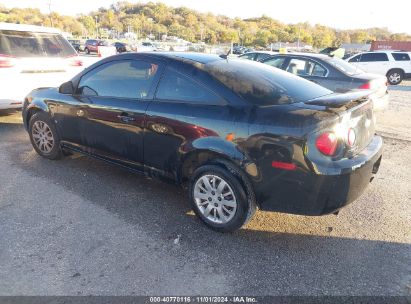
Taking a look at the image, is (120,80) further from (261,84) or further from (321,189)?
(321,189)

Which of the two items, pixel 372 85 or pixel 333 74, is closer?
pixel 372 85

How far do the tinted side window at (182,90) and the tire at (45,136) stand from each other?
1.98 metres

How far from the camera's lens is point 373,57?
18312 mm

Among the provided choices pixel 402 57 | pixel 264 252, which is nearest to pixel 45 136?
pixel 264 252

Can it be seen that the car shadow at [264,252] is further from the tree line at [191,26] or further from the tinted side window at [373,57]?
the tree line at [191,26]

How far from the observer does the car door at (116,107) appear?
3629 mm

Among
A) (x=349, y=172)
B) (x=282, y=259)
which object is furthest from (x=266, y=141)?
(x=282, y=259)

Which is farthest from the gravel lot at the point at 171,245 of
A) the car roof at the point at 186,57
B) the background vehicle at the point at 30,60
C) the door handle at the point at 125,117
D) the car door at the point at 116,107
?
the background vehicle at the point at 30,60

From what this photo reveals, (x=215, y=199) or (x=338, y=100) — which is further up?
(x=338, y=100)

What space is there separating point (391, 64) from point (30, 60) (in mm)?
17492

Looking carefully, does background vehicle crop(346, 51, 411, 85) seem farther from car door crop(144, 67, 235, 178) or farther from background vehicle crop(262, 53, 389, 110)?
car door crop(144, 67, 235, 178)

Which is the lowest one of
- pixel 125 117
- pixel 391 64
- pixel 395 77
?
pixel 395 77

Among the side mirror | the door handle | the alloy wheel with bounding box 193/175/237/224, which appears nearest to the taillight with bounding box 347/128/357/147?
the alloy wheel with bounding box 193/175/237/224

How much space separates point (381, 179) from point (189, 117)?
9.43 ft
